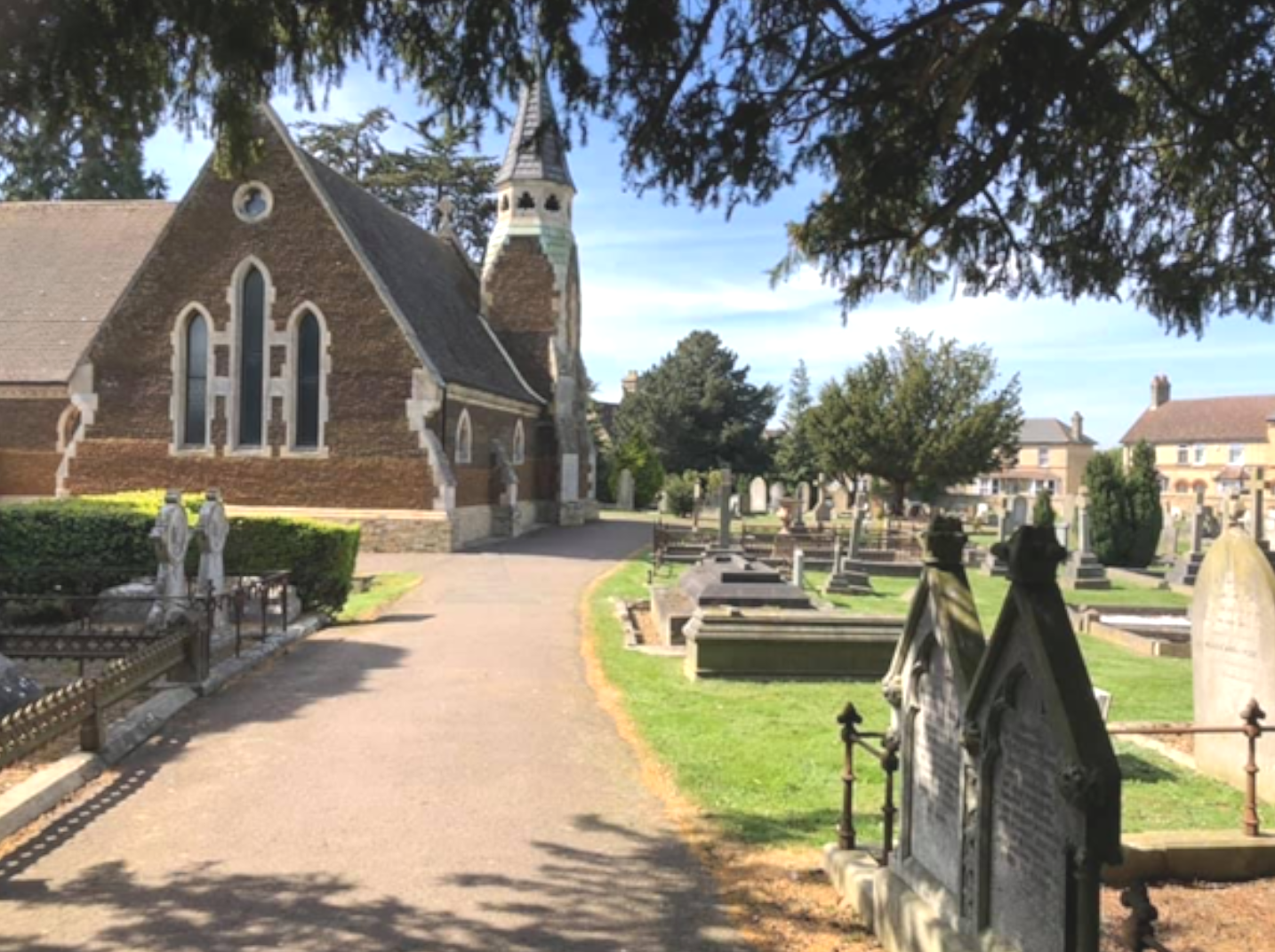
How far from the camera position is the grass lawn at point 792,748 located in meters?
6.50

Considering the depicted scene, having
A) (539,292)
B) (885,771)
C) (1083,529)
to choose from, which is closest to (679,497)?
(539,292)

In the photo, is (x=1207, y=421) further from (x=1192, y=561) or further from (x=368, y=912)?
(x=368, y=912)

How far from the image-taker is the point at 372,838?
595 centimetres

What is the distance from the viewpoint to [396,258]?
2880 centimetres

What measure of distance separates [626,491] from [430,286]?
75.5 feet

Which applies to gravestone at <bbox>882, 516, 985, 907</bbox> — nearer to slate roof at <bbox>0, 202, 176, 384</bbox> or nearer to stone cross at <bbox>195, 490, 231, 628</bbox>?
stone cross at <bbox>195, 490, 231, 628</bbox>

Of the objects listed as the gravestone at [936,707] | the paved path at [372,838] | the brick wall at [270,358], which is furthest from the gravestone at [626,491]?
the gravestone at [936,707]

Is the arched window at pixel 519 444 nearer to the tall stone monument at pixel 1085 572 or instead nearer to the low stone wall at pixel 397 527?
the low stone wall at pixel 397 527

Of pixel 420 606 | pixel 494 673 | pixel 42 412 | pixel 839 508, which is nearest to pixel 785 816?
pixel 494 673

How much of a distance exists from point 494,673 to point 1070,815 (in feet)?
27.0

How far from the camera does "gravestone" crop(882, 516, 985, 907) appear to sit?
4.29 meters

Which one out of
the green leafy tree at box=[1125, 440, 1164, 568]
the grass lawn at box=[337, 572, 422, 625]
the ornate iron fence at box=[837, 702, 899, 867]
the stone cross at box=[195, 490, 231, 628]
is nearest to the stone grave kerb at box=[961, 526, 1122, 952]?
the ornate iron fence at box=[837, 702, 899, 867]

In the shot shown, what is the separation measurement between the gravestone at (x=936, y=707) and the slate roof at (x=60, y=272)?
2701 centimetres

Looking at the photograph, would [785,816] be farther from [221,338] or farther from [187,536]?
[221,338]
